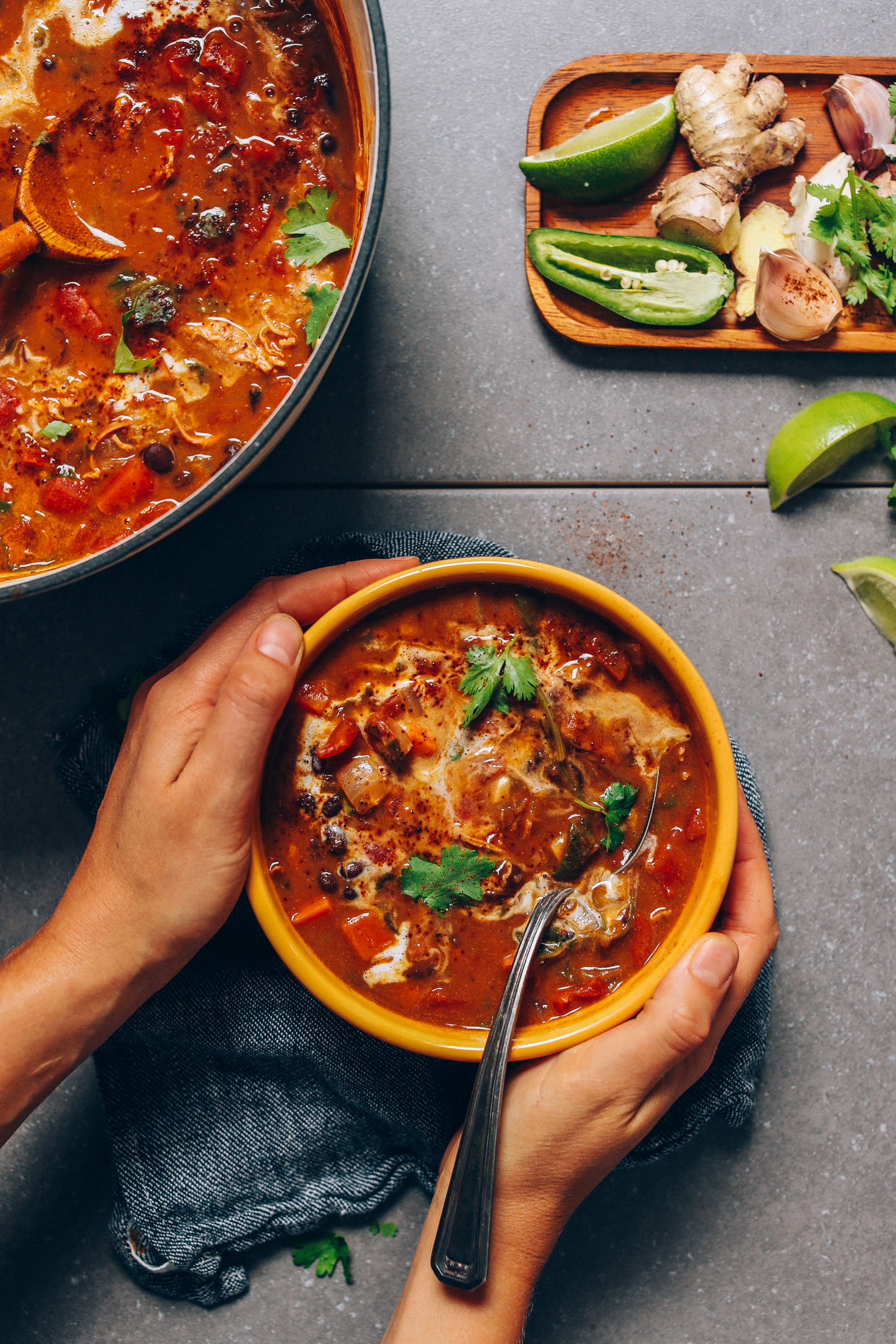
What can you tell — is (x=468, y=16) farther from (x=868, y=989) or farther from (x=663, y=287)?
(x=868, y=989)

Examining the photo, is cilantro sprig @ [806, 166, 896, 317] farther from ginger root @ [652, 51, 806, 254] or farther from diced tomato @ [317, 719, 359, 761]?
diced tomato @ [317, 719, 359, 761]

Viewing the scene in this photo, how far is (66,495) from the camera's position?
1.62 m

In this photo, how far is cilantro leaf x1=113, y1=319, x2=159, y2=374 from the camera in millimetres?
1603

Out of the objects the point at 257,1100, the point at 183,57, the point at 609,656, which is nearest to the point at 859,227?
the point at 609,656

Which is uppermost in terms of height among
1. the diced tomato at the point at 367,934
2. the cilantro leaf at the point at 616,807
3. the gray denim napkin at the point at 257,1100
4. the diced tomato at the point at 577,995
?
the cilantro leaf at the point at 616,807

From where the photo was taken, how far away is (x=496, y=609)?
1.64m

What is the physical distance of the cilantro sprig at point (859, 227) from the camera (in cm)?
186

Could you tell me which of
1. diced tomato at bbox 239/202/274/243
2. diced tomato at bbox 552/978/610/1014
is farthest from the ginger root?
diced tomato at bbox 552/978/610/1014

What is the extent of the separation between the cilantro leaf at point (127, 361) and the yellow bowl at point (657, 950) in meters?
0.54

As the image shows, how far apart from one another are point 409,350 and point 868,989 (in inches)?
67.5

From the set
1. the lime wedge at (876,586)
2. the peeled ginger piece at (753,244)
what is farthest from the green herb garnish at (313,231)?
the lime wedge at (876,586)

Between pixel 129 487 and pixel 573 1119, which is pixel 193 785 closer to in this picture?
Answer: pixel 129 487

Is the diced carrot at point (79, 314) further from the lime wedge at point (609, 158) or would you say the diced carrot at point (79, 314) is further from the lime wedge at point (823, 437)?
the lime wedge at point (823, 437)

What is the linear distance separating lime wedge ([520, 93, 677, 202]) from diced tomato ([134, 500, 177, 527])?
101 centimetres
